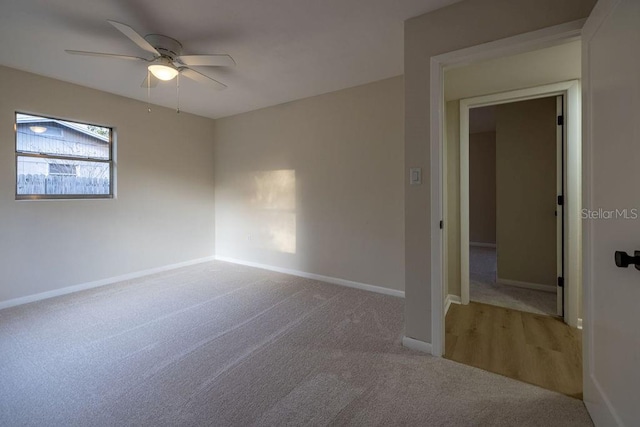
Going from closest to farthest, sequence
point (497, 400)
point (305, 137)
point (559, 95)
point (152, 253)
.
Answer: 1. point (497, 400)
2. point (559, 95)
3. point (305, 137)
4. point (152, 253)

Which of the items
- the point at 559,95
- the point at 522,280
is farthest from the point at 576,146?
the point at 522,280

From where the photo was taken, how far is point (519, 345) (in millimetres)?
2223

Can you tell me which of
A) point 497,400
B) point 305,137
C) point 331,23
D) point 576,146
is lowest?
point 497,400

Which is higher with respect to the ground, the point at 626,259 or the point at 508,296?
the point at 626,259

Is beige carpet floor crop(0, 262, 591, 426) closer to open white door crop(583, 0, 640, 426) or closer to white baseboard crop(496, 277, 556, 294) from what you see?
open white door crop(583, 0, 640, 426)

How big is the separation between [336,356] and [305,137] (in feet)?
9.46

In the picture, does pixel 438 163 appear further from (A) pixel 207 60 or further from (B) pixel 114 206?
(B) pixel 114 206

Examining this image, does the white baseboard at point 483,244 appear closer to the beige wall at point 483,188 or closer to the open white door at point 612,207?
the beige wall at point 483,188

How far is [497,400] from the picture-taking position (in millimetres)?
1609

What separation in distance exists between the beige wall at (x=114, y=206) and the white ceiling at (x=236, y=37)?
0.33m

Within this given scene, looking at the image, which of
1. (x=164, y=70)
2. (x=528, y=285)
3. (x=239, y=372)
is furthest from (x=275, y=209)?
(x=528, y=285)

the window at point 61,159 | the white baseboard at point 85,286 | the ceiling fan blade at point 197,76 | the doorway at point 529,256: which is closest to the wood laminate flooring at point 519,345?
the doorway at point 529,256

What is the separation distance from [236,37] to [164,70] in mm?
674

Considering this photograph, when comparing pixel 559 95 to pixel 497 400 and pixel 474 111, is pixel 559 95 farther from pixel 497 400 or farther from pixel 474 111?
pixel 497 400
